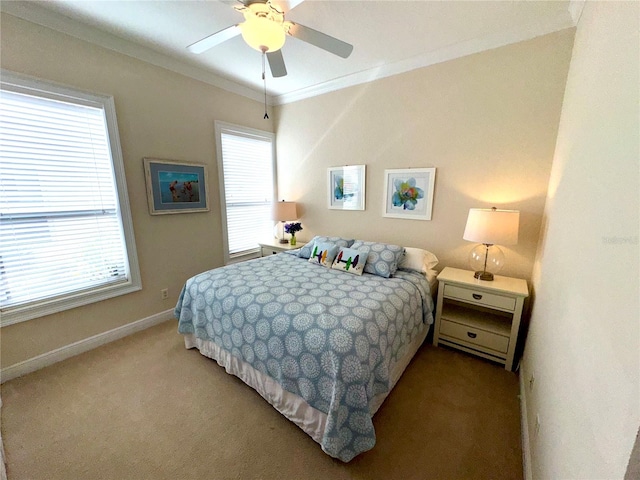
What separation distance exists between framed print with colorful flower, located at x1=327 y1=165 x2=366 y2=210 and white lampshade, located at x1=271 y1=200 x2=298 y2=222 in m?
0.54

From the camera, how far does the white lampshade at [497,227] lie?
196 centimetres

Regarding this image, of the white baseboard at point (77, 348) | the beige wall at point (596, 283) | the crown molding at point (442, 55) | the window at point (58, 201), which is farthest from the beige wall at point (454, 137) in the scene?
the white baseboard at point (77, 348)

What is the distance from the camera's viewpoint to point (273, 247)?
3576 mm

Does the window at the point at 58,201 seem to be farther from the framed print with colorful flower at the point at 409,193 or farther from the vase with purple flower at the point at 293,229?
the framed print with colorful flower at the point at 409,193

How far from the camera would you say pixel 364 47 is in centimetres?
233

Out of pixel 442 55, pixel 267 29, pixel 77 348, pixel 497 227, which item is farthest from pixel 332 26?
pixel 77 348

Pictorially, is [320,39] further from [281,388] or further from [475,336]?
[475,336]

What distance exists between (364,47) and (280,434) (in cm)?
317

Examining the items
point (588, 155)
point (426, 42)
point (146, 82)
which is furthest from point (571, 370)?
point (146, 82)

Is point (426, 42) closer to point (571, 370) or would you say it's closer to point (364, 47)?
point (364, 47)

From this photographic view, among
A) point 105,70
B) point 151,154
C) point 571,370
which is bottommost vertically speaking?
point 571,370

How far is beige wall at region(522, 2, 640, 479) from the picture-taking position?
604 mm

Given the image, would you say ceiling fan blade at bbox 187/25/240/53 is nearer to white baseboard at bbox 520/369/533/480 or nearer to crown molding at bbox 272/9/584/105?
crown molding at bbox 272/9/584/105

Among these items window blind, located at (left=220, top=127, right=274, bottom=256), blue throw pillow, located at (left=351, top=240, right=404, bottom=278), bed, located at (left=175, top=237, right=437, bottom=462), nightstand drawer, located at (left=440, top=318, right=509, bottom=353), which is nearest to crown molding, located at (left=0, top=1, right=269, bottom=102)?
window blind, located at (left=220, top=127, right=274, bottom=256)
